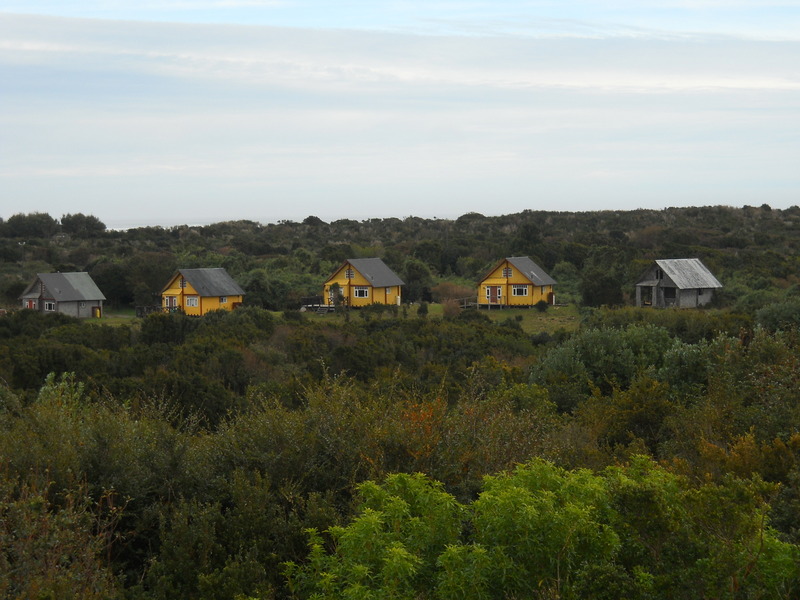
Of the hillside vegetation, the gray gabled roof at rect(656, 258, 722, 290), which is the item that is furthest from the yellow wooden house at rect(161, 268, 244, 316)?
the hillside vegetation

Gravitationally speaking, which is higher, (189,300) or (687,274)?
(687,274)

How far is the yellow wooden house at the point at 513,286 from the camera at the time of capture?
47.5 meters

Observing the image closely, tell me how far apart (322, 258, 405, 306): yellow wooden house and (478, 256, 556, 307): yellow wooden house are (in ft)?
15.3

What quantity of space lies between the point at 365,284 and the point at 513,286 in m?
7.61

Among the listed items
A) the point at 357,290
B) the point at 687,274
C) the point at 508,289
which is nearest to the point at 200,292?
the point at 357,290

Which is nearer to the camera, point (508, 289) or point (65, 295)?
point (65, 295)

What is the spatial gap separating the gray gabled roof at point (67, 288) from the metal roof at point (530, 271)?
21017 mm

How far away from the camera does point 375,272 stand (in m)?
48.8

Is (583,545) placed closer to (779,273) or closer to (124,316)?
(124,316)

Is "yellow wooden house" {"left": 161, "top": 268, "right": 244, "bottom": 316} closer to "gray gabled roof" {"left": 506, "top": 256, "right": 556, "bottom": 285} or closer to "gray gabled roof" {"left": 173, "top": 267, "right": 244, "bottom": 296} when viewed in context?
"gray gabled roof" {"left": 173, "top": 267, "right": 244, "bottom": 296}

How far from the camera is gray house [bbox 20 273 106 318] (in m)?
44.9

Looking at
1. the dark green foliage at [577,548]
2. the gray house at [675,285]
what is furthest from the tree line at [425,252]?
the dark green foliage at [577,548]

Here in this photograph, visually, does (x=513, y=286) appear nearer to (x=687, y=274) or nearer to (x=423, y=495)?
(x=687, y=274)

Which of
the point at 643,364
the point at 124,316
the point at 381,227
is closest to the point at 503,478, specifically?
the point at 643,364
